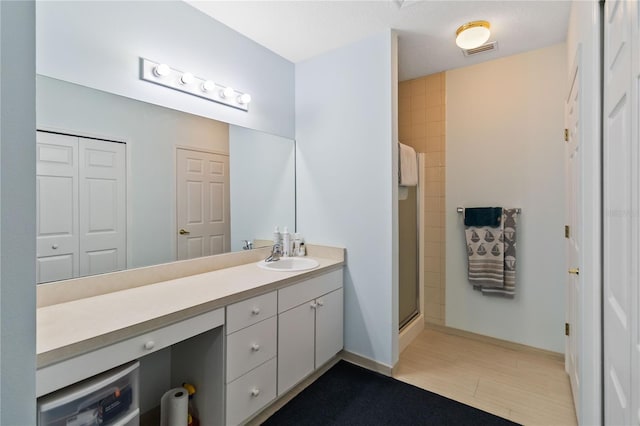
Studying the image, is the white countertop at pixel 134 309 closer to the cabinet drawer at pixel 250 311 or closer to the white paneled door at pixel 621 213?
the cabinet drawer at pixel 250 311

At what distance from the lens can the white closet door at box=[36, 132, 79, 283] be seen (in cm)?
131

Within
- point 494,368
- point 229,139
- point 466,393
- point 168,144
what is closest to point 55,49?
point 168,144

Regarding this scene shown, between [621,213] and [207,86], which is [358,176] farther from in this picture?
[621,213]

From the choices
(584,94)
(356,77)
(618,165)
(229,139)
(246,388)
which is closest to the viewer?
(618,165)

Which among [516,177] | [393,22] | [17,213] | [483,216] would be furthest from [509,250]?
[17,213]

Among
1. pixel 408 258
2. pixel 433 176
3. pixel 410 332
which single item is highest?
pixel 433 176

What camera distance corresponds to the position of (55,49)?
137 cm

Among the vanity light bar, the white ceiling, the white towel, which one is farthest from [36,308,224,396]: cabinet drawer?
the white ceiling

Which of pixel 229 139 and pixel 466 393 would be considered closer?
pixel 466 393

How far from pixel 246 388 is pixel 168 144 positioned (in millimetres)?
1467

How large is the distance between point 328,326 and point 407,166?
1.47m

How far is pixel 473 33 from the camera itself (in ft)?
6.66

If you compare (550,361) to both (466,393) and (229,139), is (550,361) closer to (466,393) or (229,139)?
(466,393)

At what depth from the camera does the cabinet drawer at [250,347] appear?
1507 millimetres
